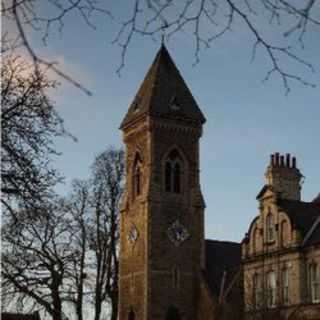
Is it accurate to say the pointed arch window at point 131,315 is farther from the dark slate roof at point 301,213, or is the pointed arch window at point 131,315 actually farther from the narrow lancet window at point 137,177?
the dark slate roof at point 301,213

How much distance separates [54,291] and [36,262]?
176 centimetres

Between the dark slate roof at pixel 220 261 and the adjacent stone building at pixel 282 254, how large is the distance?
10432mm

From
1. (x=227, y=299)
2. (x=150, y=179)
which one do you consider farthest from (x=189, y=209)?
(x=227, y=299)

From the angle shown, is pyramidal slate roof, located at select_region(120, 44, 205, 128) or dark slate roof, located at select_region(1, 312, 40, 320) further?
pyramidal slate roof, located at select_region(120, 44, 205, 128)

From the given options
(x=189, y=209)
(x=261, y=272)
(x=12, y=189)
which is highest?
(x=189, y=209)

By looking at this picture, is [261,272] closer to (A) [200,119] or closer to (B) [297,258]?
(B) [297,258]

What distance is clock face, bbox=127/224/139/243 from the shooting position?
199 feet

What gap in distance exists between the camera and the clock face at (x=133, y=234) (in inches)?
2383

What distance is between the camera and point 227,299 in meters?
57.8

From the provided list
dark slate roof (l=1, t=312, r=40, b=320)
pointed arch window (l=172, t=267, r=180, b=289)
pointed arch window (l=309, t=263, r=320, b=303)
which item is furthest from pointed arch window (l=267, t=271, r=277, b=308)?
pointed arch window (l=172, t=267, r=180, b=289)

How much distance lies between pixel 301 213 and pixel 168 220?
579 inches

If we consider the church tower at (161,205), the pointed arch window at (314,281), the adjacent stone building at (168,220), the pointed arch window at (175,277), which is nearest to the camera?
the pointed arch window at (314,281)

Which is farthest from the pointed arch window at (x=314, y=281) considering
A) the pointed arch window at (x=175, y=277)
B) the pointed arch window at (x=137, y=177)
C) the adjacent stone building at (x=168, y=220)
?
the pointed arch window at (x=137, y=177)

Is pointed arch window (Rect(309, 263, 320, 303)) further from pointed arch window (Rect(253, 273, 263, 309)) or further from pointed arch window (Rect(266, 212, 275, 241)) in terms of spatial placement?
pointed arch window (Rect(266, 212, 275, 241))
